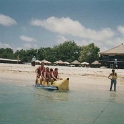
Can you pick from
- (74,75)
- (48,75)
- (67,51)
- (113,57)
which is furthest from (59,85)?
(67,51)

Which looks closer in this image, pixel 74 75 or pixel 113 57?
pixel 74 75

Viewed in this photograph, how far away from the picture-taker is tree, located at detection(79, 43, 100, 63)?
227ft

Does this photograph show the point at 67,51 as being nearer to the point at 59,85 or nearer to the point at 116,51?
the point at 116,51

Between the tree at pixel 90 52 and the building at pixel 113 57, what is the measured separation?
15943 mm

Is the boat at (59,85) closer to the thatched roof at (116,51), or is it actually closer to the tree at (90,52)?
the thatched roof at (116,51)

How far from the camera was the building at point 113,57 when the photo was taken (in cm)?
4975

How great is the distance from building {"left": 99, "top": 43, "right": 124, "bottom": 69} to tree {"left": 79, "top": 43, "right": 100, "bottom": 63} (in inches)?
628

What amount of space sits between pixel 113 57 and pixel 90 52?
62.1ft

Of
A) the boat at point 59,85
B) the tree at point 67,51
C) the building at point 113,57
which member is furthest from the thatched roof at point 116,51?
the boat at point 59,85

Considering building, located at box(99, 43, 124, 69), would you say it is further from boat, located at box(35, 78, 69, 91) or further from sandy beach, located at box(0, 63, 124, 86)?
boat, located at box(35, 78, 69, 91)

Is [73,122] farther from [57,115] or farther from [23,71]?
[23,71]

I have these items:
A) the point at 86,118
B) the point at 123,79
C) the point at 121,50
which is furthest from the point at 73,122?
the point at 121,50

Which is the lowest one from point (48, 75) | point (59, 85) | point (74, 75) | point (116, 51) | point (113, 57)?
point (59, 85)

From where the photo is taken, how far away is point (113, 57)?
51.2m
